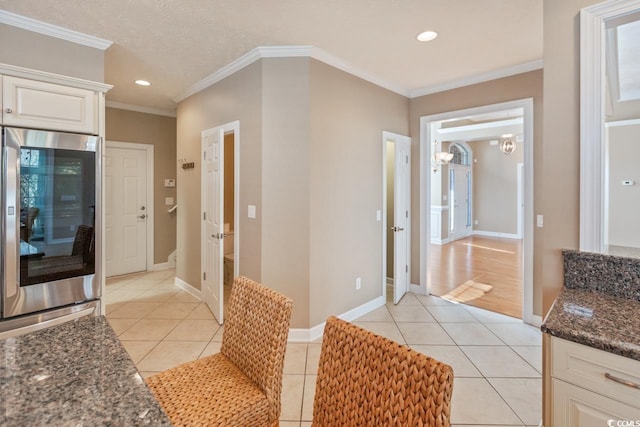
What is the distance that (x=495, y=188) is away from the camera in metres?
9.07

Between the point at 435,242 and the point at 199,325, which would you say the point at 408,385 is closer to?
the point at 199,325

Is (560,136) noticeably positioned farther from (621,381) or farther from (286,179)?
(286,179)

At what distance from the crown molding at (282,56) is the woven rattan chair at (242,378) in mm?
2219

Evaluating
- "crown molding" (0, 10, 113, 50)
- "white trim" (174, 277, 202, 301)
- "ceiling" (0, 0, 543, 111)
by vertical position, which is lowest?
"white trim" (174, 277, 202, 301)

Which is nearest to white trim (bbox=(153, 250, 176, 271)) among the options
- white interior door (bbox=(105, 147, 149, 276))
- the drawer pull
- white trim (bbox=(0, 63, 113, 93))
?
white interior door (bbox=(105, 147, 149, 276))

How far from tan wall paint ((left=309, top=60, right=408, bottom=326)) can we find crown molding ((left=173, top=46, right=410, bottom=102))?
68mm

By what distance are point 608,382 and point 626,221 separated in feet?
2.83

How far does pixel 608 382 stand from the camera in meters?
1.01

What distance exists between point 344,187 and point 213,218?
1.47 m

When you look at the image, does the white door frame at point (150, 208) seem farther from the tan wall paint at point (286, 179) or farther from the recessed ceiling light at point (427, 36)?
the recessed ceiling light at point (427, 36)

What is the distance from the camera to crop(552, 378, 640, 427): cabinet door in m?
0.99

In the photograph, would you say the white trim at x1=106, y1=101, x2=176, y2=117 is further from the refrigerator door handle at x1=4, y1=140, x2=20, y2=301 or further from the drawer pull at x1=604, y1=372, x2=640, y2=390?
the drawer pull at x1=604, y1=372, x2=640, y2=390

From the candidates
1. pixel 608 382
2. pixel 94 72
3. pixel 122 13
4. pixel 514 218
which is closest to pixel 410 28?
pixel 122 13

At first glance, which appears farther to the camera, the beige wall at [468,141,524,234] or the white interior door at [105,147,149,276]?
the beige wall at [468,141,524,234]
